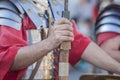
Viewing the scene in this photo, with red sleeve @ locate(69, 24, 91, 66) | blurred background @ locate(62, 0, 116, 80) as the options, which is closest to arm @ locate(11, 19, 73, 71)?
red sleeve @ locate(69, 24, 91, 66)

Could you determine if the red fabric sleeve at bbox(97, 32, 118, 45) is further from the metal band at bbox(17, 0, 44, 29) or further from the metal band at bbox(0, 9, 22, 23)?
the metal band at bbox(0, 9, 22, 23)

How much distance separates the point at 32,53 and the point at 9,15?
29 cm

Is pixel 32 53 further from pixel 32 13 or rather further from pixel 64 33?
pixel 32 13

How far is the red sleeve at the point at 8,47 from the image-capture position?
2.88 meters

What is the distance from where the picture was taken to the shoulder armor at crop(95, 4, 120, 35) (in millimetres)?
3844

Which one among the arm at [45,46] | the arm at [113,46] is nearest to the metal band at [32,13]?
the arm at [45,46]

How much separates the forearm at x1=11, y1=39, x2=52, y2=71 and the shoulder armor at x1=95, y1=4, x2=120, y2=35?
1050 mm

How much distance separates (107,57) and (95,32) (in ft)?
2.12

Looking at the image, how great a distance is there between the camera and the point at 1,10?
3.01 meters

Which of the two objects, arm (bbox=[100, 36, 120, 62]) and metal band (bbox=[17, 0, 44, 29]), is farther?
arm (bbox=[100, 36, 120, 62])

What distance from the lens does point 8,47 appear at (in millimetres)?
2900

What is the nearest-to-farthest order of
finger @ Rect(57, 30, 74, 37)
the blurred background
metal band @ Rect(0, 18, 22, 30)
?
finger @ Rect(57, 30, 74, 37) → metal band @ Rect(0, 18, 22, 30) → the blurred background

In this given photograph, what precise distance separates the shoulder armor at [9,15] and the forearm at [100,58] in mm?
598

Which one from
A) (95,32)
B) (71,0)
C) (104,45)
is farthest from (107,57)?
(71,0)
